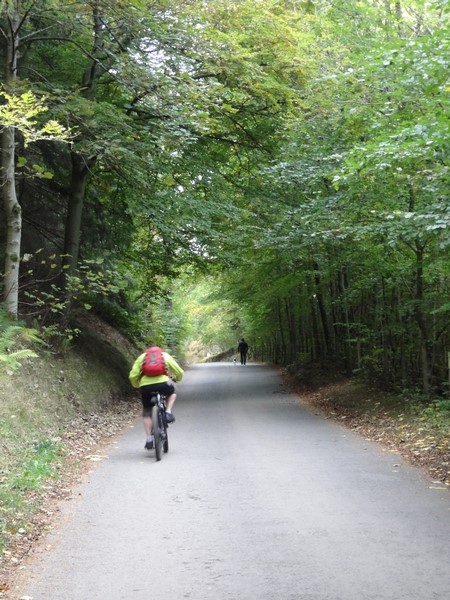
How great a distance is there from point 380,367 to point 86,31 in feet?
40.3

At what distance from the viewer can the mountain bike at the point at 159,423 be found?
9656 millimetres

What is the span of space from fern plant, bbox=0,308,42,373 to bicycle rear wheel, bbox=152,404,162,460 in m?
2.12

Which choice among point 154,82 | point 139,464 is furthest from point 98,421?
point 154,82

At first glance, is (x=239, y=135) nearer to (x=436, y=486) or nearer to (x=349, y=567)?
(x=436, y=486)

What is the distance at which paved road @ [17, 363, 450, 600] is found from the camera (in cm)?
470

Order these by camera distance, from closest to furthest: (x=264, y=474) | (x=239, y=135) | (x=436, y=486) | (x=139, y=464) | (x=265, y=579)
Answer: (x=265, y=579)
(x=436, y=486)
(x=264, y=474)
(x=139, y=464)
(x=239, y=135)

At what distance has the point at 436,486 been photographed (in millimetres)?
7723

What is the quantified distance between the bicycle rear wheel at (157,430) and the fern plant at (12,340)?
6.94ft

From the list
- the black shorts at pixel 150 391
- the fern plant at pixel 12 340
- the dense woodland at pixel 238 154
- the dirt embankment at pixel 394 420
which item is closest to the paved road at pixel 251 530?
the dirt embankment at pixel 394 420

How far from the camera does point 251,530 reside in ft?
19.9

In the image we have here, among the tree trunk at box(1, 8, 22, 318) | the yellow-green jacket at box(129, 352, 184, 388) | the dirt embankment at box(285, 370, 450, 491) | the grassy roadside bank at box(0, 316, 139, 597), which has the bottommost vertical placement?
the dirt embankment at box(285, 370, 450, 491)

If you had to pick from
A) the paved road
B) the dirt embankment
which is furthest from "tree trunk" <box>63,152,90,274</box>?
the dirt embankment

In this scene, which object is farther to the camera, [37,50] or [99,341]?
[99,341]

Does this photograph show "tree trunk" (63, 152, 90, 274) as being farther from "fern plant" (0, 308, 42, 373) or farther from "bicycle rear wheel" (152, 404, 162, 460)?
"bicycle rear wheel" (152, 404, 162, 460)
